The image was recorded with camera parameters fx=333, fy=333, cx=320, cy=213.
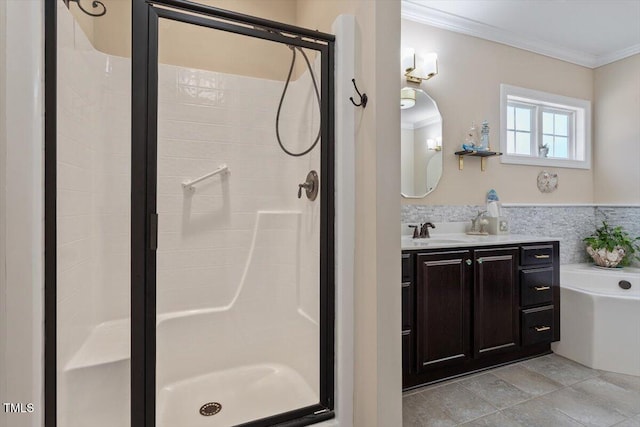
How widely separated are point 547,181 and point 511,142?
590mm

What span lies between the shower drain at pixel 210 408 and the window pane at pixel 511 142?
10.5 ft

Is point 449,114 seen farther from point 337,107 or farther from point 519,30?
point 337,107

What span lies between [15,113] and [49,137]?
4.1 inches

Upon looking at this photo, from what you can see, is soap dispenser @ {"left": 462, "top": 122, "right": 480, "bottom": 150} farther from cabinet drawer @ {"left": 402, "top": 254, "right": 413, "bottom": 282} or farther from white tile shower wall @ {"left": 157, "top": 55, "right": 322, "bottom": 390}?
white tile shower wall @ {"left": 157, "top": 55, "right": 322, "bottom": 390}

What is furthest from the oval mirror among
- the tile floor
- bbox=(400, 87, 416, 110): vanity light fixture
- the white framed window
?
the tile floor

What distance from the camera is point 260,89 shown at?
7.36ft

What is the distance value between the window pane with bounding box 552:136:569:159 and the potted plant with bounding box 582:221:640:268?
0.87 meters

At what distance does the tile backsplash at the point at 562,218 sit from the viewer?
9.45 ft

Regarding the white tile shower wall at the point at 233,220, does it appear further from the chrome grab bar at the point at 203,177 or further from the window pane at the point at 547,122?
the window pane at the point at 547,122

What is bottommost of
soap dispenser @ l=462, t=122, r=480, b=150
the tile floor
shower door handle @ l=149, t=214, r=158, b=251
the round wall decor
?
the tile floor

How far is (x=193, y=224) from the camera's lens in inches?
82.4

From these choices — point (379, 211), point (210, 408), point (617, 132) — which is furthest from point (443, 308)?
point (617, 132)

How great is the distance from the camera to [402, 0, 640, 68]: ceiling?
8.62 ft

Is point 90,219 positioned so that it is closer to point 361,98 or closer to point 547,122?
point 361,98
